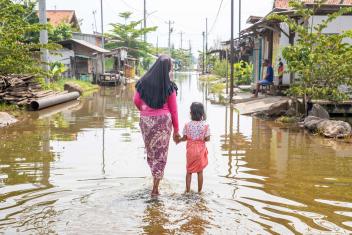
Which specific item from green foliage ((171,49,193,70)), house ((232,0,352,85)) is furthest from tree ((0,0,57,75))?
green foliage ((171,49,193,70))

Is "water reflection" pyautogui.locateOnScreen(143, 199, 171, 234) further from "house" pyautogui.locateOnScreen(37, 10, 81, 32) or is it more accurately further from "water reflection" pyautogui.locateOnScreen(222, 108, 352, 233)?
"house" pyautogui.locateOnScreen(37, 10, 81, 32)

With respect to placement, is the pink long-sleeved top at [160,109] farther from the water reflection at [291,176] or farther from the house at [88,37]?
the house at [88,37]

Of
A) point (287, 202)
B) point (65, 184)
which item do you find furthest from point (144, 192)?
point (287, 202)

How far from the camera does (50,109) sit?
60.8 ft

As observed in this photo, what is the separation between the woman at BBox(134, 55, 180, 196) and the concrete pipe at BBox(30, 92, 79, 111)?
12868 millimetres

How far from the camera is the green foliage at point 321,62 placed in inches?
532

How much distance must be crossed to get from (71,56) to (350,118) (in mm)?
24300

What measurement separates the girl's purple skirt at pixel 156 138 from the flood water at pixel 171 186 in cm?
45

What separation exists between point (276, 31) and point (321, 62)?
6.43 meters

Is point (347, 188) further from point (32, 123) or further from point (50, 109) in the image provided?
point (50, 109)

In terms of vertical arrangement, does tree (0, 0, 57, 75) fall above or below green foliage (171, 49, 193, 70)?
below

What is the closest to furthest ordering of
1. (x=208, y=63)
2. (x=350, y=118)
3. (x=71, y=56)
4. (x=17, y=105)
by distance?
1. (x=350, y=118)
2. (x=17, y=105)
3. (x=71, y=56)
4. (x=208, y=63)

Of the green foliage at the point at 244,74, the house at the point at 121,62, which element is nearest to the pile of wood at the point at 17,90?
the green foliage at the point at 244,74

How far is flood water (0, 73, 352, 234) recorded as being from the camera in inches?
196
